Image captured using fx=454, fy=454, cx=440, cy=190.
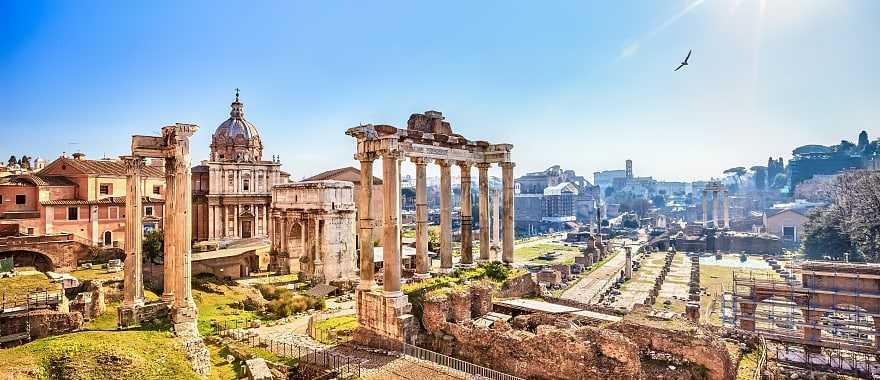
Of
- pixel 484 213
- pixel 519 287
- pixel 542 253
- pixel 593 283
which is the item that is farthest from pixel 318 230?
pixel 542 253

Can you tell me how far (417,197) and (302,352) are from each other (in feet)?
23.0

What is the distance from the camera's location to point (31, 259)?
26.1m

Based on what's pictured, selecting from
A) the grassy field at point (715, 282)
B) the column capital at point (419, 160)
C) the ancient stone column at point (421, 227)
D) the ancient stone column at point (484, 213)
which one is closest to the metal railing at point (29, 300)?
the ancient stone column at point (421, 227)

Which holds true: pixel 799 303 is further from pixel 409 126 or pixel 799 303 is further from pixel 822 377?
pixel 409 126

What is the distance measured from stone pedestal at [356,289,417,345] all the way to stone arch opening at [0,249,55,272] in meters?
22.7

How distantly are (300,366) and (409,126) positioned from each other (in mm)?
9368

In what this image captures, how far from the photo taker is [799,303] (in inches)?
921

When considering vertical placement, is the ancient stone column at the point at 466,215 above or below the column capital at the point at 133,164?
below

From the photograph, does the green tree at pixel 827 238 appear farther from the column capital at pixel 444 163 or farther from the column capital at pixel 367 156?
the column capital at pixel 367 156

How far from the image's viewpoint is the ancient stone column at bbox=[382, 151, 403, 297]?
14.6 meters

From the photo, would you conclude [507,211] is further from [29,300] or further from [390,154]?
[29,300]

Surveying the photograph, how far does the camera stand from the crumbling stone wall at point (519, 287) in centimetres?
1781

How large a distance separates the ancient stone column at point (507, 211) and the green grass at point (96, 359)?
13.3 metres

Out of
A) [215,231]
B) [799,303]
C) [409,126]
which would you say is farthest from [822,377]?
[215,231]
